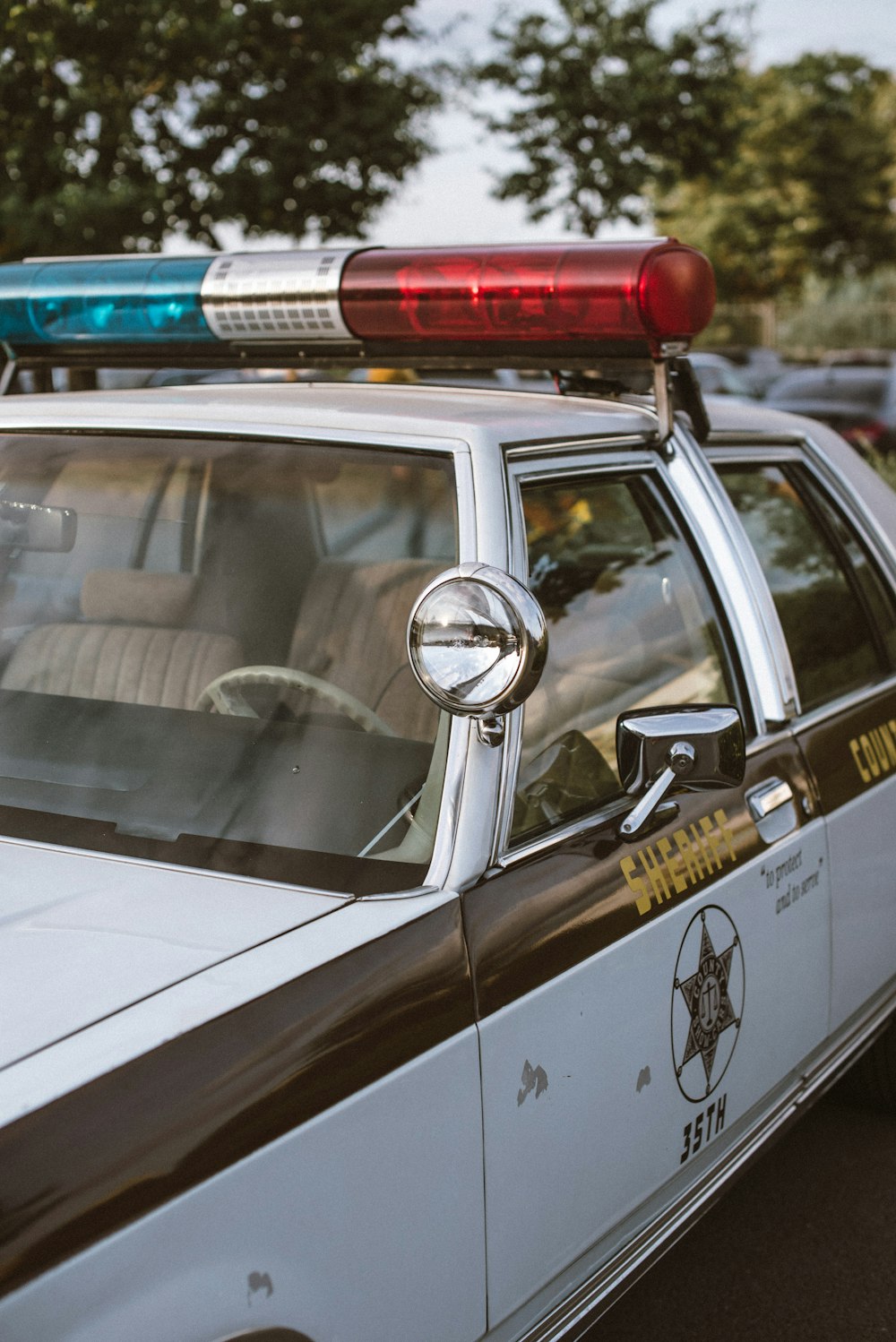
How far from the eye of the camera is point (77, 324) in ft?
10.3

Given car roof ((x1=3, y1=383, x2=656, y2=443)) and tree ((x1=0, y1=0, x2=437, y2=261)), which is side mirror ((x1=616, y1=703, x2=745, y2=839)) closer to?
car roof ((x1=3, y1=383, x2=656, y2=443))

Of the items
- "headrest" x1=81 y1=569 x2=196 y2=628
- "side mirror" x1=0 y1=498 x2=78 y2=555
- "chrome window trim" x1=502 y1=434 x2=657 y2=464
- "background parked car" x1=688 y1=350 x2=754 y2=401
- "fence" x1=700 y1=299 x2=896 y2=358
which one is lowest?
"headrest" x1=81 y1=569 x2=196 y2=628

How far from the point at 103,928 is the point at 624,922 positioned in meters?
0.81

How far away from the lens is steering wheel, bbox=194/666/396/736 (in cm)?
226

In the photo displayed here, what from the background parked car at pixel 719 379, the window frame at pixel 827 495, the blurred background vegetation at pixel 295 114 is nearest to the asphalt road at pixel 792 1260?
the window frame at pixel 827 495

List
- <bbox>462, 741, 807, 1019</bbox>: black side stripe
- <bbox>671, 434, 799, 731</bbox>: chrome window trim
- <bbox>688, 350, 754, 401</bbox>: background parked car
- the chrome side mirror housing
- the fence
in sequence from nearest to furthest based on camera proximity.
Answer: the chrome side mirror housing, <bbox>462, 741, 807, 1019</bbox>: black side stripe, <bbox>671, 434, 799, 731</bbox>: chrome window trim, <bbox>688, 350, 754, 401</bbox>: background parked car, the fence

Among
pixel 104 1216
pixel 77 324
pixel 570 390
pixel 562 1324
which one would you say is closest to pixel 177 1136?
pixel 104 1216

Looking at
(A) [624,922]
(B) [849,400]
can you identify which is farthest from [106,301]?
(B) [849,400]

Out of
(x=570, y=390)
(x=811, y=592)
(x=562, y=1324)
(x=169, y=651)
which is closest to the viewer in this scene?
(x=562, y=1324)

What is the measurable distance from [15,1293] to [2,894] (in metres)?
0.65

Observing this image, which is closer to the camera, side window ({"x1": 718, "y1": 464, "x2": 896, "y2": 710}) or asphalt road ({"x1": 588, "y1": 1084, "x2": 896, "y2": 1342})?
asphalt road ({"x1": 588, "y1": 1084, "x2": 896, "y2": 1342})

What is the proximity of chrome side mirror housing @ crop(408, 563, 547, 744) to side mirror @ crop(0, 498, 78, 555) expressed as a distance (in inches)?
41.7

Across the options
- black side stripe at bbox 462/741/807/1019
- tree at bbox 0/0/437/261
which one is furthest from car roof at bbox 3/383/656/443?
tree at bbox 0/0/437/261

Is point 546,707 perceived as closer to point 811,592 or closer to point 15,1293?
point 811,592
